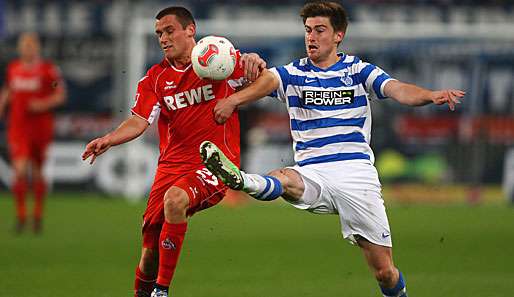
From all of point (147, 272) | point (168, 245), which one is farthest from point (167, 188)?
point (147, 272)

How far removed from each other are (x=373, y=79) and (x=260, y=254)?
4.97m

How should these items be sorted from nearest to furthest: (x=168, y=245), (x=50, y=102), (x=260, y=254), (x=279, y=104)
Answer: (x=168, y=245), (x=260, y=254), (x=50, y=102), (x=279, y=104)

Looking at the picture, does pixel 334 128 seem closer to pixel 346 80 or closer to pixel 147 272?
pixel 346 80

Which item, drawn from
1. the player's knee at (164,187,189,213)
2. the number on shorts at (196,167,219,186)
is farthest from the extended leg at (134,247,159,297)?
the number on shorts at (196,167,219,186)

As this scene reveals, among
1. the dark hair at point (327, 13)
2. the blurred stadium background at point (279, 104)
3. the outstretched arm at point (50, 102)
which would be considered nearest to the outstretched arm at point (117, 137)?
the dark hair at point (327, 13)

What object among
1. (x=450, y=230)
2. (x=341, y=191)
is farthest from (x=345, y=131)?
(x=450, y=230)

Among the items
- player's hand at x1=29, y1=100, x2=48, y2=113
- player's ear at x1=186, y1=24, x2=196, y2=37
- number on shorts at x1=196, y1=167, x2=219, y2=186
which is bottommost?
player's hand at x1=29, y1=100, x2=48, y2=113

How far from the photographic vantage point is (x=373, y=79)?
26.0ft

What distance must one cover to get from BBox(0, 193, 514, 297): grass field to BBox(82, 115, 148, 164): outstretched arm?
6.04 ft

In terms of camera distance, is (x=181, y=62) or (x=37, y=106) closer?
(x=181, y=62)

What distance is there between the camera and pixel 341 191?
7777 millimetres

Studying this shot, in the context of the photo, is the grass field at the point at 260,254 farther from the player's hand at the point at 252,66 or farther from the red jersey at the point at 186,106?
the player's hand at the point at 252,66

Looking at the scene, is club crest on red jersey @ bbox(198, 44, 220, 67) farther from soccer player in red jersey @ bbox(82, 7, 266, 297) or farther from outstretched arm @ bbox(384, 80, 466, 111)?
outstretched arm @ bbox(384, 80, 466, 111)

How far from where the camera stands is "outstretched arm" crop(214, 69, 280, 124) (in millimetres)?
7579
